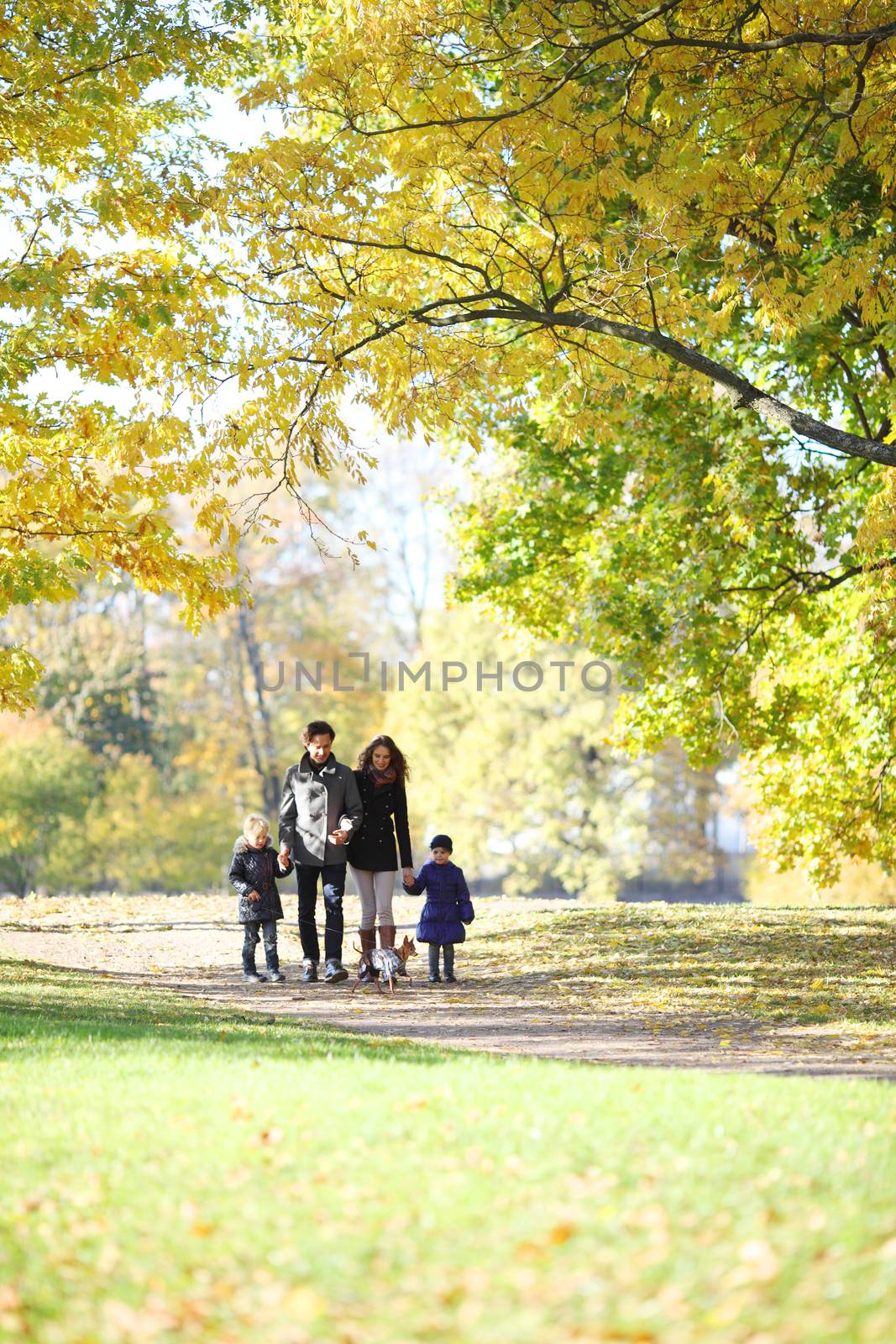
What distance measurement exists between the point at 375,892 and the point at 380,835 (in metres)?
0.51

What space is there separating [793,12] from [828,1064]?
7274mm

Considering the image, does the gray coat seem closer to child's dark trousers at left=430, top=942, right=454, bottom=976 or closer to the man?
the man

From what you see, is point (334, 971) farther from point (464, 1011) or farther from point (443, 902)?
point (464, 1011)

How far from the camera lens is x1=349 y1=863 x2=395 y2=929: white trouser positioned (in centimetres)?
1106

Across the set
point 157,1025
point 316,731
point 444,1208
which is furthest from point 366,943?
point 444,1208

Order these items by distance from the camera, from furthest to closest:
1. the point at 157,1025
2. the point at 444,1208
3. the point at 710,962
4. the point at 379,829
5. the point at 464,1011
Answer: the point at 710,962
the point at 379,829
the point at 464,1011
the point at 157,1025
the point at 444,1208

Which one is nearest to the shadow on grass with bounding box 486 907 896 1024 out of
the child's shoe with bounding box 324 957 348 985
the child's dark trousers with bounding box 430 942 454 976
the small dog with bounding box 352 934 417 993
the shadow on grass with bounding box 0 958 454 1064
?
the child's dark trousers with bounding box 430 942 454 976

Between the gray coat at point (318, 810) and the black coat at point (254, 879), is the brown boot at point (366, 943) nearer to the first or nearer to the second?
the gray coat at point (318, 810)

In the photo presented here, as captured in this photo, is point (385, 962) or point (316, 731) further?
point (385, 962)

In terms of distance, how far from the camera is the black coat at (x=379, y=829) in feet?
36.2

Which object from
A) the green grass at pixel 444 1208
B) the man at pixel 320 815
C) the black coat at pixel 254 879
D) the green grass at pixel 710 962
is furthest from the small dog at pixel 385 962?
the green grass at pixel 444 1208

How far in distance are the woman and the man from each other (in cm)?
14

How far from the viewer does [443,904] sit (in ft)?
39.1

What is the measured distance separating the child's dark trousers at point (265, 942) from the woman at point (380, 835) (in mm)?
1273
